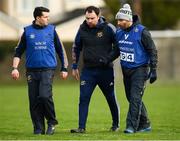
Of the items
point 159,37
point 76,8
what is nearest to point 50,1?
point 76,8

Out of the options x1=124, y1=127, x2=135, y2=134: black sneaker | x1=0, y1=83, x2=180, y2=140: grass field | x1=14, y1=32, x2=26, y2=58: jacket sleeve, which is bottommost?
x1=0, y1=83, x2=180, y2=140: grass field

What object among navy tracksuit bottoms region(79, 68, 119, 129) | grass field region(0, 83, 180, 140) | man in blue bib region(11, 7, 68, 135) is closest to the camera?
grass field region(0, 83, 180, 140)

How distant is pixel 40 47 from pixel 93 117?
4.84m

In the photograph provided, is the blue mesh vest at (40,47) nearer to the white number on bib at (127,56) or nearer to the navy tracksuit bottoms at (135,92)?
the white number on bib at (127,56)

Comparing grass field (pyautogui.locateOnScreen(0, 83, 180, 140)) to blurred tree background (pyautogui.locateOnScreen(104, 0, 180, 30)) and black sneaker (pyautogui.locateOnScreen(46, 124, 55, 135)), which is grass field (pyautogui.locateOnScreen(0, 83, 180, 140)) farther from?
blurred tree background (pyautogui.locateOnScreen(104, 0, 180, 30))

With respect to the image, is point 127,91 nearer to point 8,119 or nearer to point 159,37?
point 8,119

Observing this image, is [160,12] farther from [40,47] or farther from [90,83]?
[40,47]

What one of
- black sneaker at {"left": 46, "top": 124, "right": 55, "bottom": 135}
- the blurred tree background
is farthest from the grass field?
the blurred tree background

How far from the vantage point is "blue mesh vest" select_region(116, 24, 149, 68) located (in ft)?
46.2

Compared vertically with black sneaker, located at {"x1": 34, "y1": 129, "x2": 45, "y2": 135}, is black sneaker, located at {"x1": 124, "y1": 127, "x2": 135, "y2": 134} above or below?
above

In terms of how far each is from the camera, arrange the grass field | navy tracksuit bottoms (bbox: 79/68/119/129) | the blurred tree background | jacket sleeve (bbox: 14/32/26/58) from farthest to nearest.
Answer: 1. the blurred tree background
2. navy tracksuit bottoms (bbox: 79/68/119/129)
3. jacket sleeve (bbox: 14/32/26/58)
4. the grass field

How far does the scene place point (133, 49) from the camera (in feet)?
46.3

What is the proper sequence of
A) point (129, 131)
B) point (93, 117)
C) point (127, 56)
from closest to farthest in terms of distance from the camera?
point (129, 131) < point (127, 56) < point (93, 117)

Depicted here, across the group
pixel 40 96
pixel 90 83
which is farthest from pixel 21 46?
pixel 90 83
